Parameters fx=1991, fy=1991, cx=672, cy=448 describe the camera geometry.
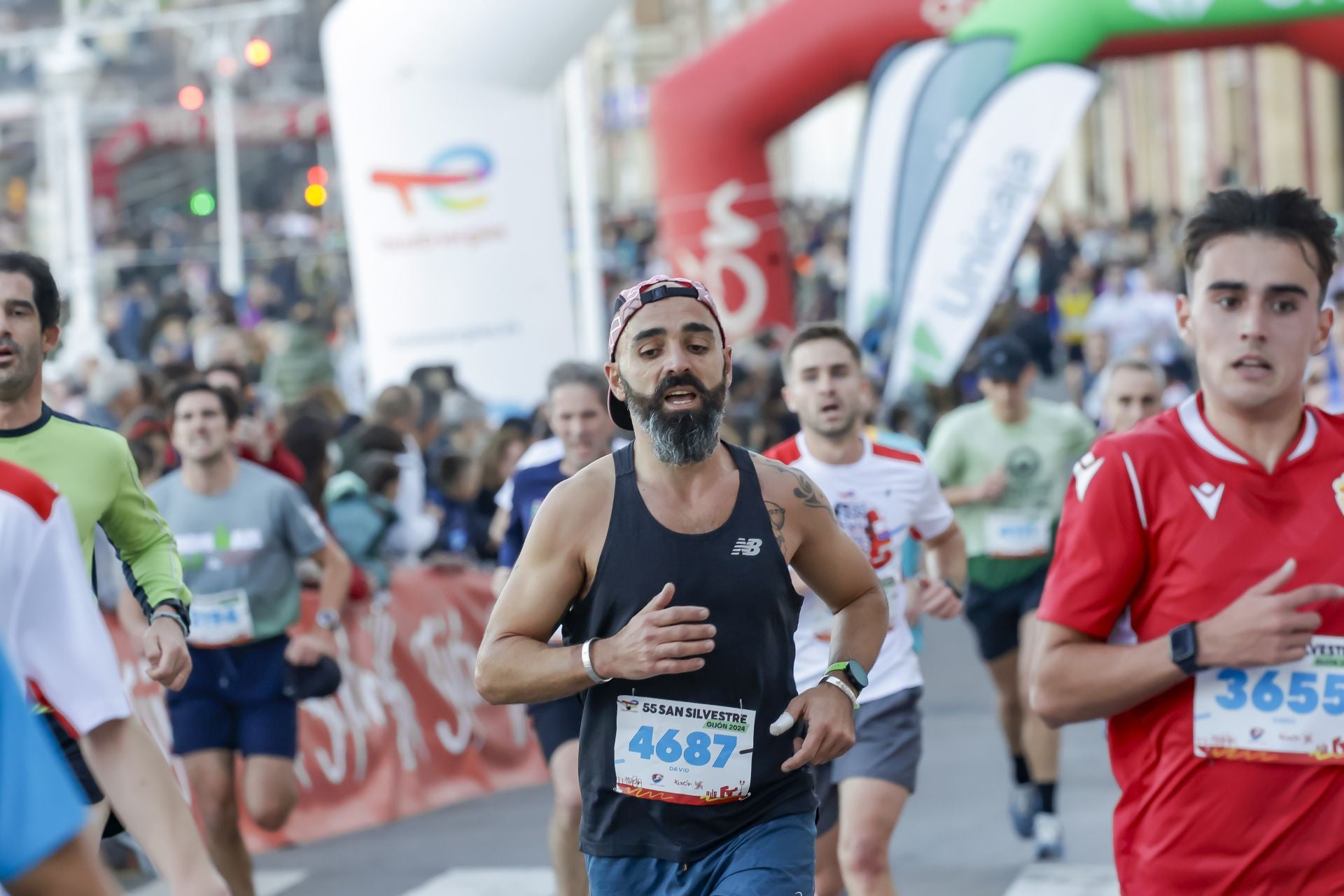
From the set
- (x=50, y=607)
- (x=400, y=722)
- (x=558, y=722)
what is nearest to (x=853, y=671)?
(x=50, y=607)

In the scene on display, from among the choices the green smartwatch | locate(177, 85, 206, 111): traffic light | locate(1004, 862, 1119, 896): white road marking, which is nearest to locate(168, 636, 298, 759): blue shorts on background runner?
locate(1004, 862, 1119, 896): white road marking

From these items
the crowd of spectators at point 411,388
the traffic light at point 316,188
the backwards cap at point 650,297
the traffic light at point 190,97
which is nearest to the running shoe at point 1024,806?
the crowd of spectators at point 411,388

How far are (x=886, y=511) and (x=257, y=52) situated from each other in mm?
20960

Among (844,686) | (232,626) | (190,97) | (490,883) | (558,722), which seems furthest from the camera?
(190,97)

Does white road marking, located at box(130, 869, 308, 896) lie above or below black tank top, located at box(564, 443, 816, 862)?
below

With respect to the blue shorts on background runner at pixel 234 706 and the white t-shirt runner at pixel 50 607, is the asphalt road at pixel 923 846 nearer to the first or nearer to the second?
the blue shorts on background runner at pixel 234 706

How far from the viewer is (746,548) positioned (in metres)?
3.78

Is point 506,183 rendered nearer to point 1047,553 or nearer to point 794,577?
point 1047,553

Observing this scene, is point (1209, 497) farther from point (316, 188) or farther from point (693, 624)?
point (316, 188)

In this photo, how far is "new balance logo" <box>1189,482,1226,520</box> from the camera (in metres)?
3.25

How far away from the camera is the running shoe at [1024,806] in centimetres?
784

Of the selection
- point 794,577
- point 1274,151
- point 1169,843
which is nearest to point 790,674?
point 1169,843

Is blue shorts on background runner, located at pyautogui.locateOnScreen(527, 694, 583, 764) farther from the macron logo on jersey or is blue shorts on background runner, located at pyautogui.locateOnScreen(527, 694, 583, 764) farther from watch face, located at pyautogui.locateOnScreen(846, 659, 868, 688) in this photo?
the macron logo on jersey

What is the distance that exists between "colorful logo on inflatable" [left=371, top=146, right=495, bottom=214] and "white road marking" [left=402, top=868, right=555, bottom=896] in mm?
6994
